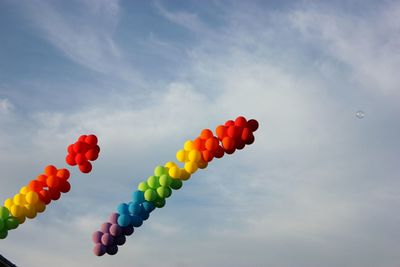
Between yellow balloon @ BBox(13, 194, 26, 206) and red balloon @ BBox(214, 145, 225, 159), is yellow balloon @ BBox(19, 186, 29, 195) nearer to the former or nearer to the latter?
yellow balloon @ BBox(13, 194, 26, 206)

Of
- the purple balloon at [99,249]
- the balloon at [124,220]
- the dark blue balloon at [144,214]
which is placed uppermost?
the dark blue balloon at [144,214]

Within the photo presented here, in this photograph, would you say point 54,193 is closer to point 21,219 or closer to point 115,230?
point 21,219

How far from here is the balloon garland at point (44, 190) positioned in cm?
1388

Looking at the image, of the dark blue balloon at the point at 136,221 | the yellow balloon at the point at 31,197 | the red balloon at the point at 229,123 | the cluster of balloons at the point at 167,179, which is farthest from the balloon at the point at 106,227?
the red balloon at the point at 229,123

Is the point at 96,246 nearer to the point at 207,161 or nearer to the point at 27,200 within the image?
the point at 27,200

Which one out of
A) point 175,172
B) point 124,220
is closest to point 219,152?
point 175,172

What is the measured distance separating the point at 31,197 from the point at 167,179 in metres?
3.61

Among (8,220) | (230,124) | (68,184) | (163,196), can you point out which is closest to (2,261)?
(8,220)

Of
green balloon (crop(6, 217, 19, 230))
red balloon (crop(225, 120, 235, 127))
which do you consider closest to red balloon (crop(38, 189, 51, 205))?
green balloon (crop(6, 217, 19, 230))

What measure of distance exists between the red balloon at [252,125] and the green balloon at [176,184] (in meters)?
2.28

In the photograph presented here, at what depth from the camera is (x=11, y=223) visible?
1389 centimetres

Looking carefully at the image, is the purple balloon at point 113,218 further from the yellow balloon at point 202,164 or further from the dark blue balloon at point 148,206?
the yellow balloon at point 202,164

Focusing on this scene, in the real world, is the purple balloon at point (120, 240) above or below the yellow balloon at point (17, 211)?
below

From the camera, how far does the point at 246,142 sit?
13.4 meters
